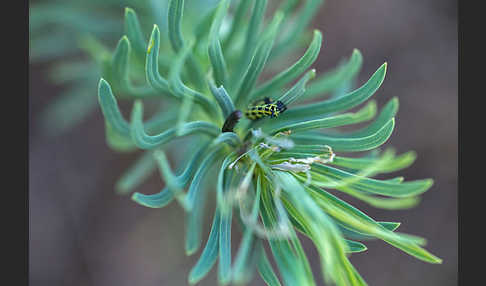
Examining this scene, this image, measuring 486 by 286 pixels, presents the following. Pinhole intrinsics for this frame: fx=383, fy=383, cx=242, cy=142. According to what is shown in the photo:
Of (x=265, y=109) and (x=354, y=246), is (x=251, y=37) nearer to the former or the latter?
(x=265, y=109)

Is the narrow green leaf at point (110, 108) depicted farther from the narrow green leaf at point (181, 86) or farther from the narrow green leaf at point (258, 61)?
the narrow green leaf at point (258, 61)

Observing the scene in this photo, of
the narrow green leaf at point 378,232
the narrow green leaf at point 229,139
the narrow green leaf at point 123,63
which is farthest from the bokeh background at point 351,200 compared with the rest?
the narrow green leaf at point 378,232

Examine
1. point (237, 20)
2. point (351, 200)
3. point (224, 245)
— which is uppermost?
point (237, 20)

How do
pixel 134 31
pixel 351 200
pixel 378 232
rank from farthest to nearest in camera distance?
pixel 351 200, pixel 134 31, pixel 378 232

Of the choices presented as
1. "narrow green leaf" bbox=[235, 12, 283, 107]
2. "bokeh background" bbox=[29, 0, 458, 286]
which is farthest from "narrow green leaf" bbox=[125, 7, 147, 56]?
"bokeh background" bbox=[29, 0, 458, 286]

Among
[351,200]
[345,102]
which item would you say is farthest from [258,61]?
[351,200]

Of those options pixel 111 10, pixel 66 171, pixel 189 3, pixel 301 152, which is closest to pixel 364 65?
pixel 189 3
